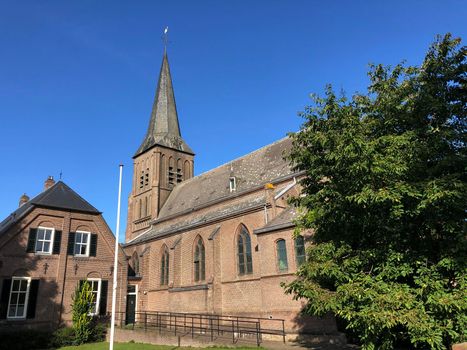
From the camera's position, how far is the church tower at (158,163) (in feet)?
134

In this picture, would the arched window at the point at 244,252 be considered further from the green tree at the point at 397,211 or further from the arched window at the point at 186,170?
the arched window at the point at 186,170

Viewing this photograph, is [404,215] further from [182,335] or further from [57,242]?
[57,242]

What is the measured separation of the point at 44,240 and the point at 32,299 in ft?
11.7

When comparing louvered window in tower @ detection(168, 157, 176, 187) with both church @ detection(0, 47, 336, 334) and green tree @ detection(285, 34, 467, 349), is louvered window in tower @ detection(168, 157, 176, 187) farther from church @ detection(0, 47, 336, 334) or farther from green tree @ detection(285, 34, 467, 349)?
green tree @ detection(285, 34, 467, 349)

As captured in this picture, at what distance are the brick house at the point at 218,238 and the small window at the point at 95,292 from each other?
6.06 m

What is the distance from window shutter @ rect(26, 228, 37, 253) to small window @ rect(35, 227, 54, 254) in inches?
7.1

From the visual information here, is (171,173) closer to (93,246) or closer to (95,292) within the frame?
(93,246)

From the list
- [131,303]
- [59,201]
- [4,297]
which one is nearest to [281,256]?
[59,201]

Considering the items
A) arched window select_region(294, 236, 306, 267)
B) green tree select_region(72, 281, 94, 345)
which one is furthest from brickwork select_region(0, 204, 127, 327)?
arched window select_region(294, 236, 306, 267)

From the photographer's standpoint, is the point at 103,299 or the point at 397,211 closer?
the point at 397,211

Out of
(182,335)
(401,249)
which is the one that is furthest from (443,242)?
(182,335)

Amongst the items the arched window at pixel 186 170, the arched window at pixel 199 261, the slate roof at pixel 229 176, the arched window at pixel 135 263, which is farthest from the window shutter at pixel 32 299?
the arched window at pixel 186 170

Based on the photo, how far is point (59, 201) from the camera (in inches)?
959

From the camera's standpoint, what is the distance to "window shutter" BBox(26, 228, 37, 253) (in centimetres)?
2222
